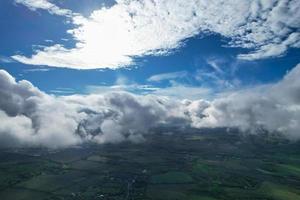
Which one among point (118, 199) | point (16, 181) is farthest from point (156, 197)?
A: point (16, 181)

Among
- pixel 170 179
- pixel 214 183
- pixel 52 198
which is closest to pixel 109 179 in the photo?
pixel 170 179

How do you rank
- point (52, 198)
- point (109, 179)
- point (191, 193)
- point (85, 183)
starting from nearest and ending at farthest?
point (52, 198) → point (191, 193) → point (85, 183) → point (109, 179)

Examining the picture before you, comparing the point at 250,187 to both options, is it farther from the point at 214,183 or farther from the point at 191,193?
the point at 191,193

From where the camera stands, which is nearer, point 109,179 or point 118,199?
point 118,199

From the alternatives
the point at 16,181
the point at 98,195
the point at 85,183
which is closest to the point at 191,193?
the point at 98,195

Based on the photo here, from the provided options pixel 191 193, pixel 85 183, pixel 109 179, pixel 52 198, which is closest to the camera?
pixel 52 198

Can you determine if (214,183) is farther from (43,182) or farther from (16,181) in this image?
(16,181)

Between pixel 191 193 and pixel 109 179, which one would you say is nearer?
pixel 191 193

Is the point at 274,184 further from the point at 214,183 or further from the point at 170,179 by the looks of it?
the point at 170,179
